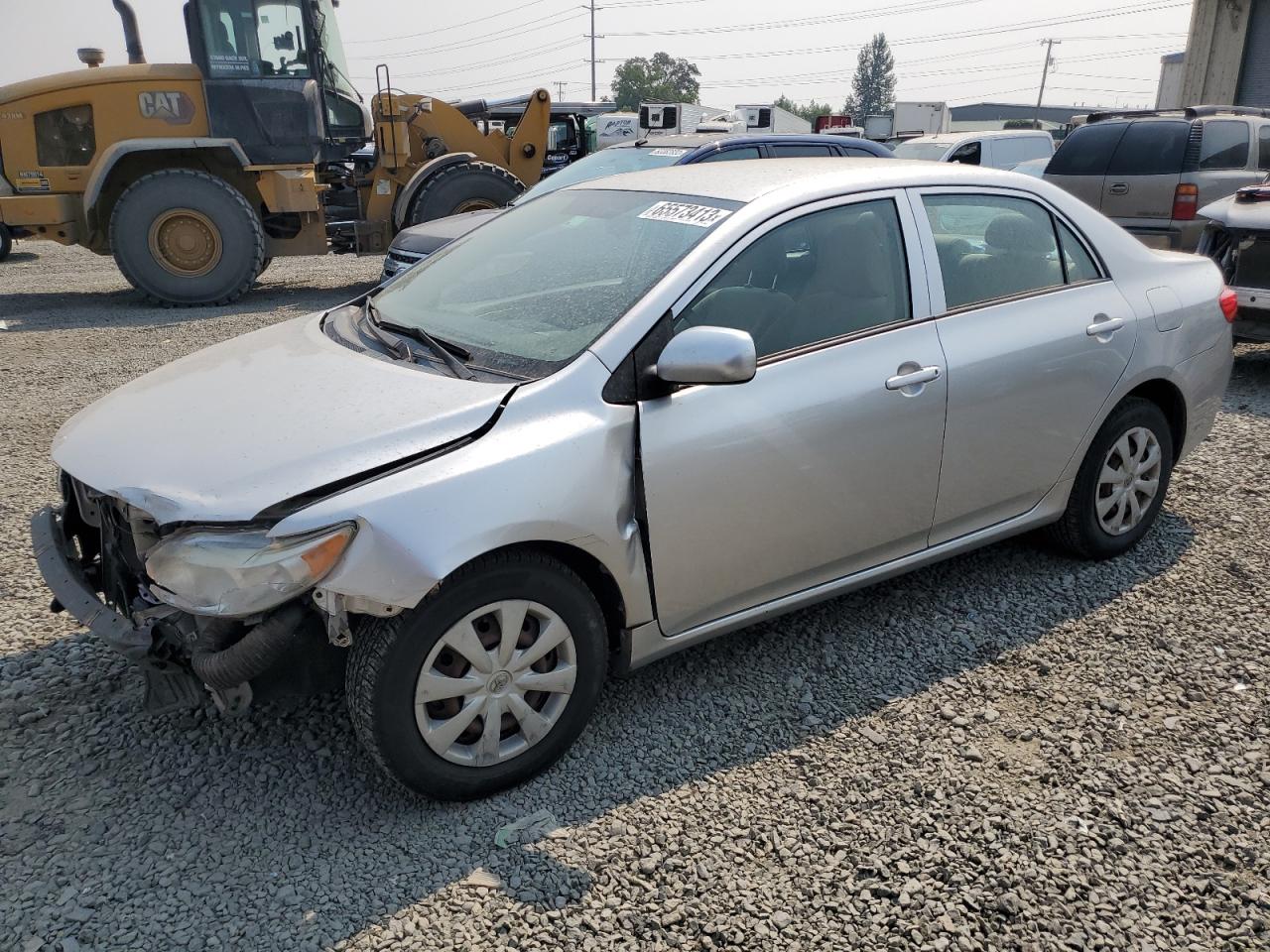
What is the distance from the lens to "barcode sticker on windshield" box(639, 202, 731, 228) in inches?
125

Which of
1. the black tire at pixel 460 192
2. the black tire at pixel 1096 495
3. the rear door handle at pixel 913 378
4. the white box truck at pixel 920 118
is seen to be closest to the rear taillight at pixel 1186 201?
the black tire at pixel 1096 495

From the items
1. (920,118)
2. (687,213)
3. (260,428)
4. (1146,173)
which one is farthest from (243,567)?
(920,118)

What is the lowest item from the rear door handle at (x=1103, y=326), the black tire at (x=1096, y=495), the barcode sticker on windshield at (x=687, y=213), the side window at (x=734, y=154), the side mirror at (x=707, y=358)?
the black tire at (x=1096, y=495)

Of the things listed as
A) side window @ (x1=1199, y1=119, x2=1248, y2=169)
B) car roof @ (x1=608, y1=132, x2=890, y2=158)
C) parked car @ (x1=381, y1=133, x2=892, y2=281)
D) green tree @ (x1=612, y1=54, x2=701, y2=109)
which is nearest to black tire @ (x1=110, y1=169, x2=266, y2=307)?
parked car @ (x1=381, y1=133, x2=892, y2=281)

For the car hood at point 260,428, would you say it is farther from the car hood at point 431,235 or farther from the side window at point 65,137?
the side window at point 65,137

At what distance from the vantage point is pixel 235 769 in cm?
293

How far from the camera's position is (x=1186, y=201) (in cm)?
930

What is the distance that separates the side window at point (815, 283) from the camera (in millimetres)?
3076

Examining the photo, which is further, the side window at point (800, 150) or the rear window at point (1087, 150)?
the rear window at point (1087, 150)

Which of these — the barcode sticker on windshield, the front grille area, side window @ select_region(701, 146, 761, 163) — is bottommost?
the front grille area

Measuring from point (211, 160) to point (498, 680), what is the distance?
10.2 metres

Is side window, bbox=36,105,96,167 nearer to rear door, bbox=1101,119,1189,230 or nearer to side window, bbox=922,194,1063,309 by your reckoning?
side window, bbox=922,194,1063,309

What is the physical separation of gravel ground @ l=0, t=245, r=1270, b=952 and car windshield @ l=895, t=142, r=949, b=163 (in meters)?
13.2

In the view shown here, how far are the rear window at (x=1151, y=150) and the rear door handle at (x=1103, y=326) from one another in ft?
22.2
